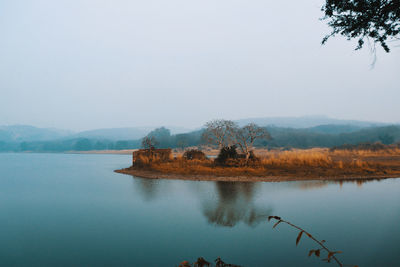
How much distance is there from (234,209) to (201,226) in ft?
5.20

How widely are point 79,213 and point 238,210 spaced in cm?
463

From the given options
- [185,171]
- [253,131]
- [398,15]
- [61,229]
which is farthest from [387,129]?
[61,229]

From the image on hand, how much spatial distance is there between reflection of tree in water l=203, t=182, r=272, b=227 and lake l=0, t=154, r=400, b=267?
0.08ft

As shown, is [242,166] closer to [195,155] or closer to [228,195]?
[195,155]

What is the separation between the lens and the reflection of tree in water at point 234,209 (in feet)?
20.7

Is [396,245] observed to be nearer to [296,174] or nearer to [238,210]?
[238,210]

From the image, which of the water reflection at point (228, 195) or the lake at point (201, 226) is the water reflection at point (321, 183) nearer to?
the water reflection at point (228, 195)

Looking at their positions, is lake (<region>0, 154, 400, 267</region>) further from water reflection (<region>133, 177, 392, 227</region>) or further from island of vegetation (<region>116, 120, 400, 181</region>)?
island of vegetation (<region>116, 120, 400, 181</region>)

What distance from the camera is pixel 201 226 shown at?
6023 millimetres

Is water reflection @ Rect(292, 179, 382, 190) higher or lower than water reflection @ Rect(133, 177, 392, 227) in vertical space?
lower

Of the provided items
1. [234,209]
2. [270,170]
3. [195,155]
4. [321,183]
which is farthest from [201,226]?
[195,155]

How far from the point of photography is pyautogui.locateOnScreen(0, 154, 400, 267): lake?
4449 mm

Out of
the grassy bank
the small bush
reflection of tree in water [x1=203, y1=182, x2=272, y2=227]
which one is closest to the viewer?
reflection of tree in water [x1=203, y1=182, x2=272, y2=227]

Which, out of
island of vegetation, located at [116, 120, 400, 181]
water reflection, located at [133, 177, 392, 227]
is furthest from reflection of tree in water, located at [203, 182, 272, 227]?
island of vegetation, located at [116, 120, 400, 181]
